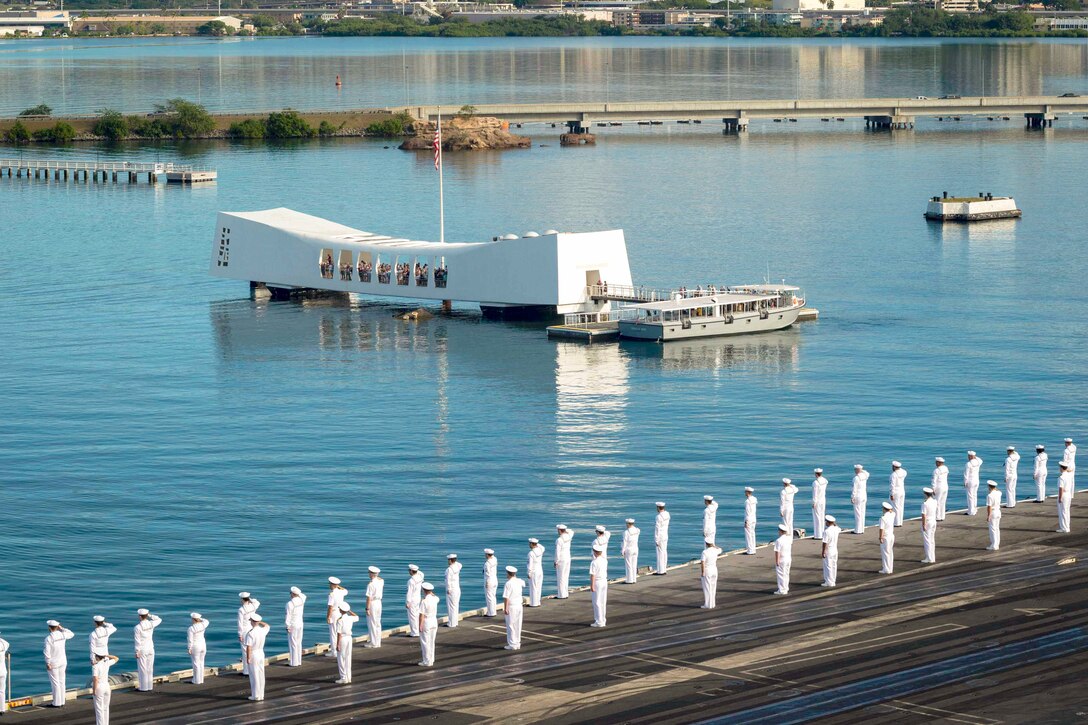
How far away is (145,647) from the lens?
35156mm

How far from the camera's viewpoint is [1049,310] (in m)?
98.8

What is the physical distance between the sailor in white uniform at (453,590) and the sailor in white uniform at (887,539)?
1030 centimetres

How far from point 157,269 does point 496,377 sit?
139 feet

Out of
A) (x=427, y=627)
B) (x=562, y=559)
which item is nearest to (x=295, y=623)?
(x=427, y=627)

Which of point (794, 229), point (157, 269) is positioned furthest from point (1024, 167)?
point (157, 269)

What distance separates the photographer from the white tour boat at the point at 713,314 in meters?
89.8

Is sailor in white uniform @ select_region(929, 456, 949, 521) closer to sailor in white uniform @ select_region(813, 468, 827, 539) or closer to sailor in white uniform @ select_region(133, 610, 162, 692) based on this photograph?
sailor in white uniform @ select_region(813, 468, 827, 539)

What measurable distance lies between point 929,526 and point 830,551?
3.43 meters

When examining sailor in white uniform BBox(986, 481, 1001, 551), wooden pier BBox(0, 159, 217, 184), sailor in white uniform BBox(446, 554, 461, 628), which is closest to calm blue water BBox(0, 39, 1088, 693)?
sailor in white uniform BBox(446, 554, 461, 628)

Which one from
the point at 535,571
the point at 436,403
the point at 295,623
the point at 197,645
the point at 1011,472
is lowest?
the point at 436,403

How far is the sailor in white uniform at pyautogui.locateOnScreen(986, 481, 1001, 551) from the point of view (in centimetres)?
4331

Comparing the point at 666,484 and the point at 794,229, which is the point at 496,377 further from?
the point at 794,229

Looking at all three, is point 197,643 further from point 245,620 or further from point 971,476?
point 971,476

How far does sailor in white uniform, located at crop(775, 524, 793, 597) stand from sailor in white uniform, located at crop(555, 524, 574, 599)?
4.82 m
